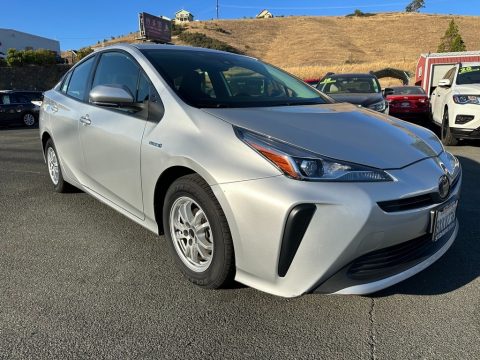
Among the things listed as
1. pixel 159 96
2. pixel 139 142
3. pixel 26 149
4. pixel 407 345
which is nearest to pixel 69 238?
pixel 139 142

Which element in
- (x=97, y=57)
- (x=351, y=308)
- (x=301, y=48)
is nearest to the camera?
(x=351, y=308)

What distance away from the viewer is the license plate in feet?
8.08

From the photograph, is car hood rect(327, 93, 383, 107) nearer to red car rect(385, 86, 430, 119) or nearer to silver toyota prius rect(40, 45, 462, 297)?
red car rect(385, 86, 430, 119)

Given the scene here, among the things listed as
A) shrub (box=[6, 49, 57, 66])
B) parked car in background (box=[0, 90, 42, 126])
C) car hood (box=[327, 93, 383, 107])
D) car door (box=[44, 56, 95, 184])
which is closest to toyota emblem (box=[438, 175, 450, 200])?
car door (box=[44, 56, 95, 184])

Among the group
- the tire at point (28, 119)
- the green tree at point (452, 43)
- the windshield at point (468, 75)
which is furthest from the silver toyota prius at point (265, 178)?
the green tree at point (452, 43)

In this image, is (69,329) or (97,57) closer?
(69,329)

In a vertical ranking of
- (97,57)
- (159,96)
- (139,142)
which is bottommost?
(139,142)

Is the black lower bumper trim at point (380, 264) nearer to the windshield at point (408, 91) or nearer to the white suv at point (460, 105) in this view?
the white suv at point (460, 105)

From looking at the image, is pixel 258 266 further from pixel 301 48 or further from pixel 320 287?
pixel 301 48

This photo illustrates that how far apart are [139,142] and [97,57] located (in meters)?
1.53

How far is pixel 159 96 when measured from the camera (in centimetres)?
299

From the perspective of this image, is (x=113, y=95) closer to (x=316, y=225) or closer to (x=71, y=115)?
(x=71, y=115)

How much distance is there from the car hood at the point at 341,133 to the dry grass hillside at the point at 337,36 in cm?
5891

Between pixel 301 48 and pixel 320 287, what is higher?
pixel 301 48
